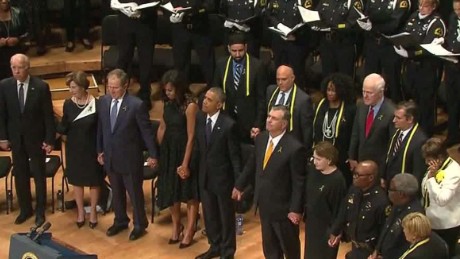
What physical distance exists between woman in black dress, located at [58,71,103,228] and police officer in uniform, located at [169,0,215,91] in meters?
1.73

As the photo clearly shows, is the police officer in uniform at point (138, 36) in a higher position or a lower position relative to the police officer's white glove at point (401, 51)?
lower

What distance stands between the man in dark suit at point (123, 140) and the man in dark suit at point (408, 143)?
192 centimetres

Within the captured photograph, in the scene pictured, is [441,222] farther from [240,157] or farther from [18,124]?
[18,124]

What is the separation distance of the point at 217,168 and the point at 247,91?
122 cm

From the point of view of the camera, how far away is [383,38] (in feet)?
29.4

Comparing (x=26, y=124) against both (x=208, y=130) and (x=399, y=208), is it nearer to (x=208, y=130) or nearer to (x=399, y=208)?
(x=208, y=130)

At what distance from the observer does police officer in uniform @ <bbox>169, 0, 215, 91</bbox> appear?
944cm

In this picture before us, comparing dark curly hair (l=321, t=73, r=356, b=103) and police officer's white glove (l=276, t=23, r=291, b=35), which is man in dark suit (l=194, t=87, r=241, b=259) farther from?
police officer's white glove (l=276, t=23, r=291, b=35)

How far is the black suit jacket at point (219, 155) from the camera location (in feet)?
24.0

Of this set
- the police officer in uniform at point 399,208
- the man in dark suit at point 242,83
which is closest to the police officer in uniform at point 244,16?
the man in dark suit at point 242,83

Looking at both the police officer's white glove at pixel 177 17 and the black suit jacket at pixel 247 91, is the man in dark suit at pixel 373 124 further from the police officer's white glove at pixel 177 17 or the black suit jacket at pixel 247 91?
the police officer's white glove at pixel 177 17

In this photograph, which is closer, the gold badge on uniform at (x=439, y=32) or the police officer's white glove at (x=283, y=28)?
the gold badge on uniform at (x=439, y=32)

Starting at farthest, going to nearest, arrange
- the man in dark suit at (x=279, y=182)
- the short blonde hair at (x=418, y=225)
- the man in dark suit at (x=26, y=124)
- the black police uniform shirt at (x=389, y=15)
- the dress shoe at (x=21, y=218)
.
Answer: the black police uniform shirt at (x=389, y=15)
the dress shoe at (x=21, y=218)
the man in dark suit at (x=26, y=124)
the man in dark suit at (x=279, y=182)
the short blonde hair at (x=418, y=225)

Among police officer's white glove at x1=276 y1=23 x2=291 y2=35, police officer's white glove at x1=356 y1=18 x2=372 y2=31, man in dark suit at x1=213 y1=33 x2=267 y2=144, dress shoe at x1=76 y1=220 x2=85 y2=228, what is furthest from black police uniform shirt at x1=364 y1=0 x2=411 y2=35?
dress shoe at x1=76 y1=220 x2=85 y2=228
